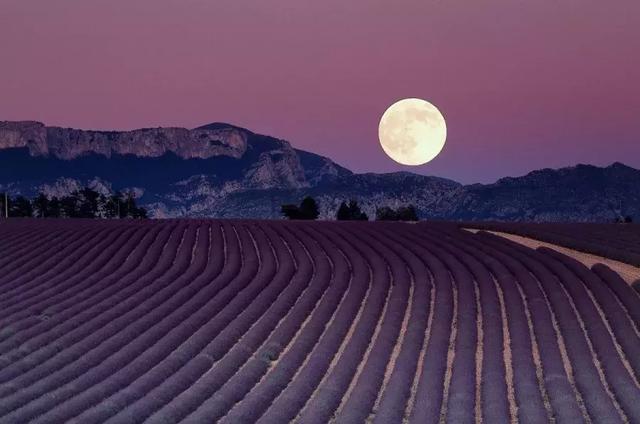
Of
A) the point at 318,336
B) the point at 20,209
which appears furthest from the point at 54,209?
the point at 318,336

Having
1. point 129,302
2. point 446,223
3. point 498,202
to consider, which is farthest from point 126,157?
point 129,302

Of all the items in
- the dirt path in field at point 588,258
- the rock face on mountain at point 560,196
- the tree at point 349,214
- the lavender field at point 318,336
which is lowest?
the lavender field at point 318,336

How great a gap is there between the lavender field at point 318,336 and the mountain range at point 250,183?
78.7 metres

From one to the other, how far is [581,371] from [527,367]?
0.79 meters

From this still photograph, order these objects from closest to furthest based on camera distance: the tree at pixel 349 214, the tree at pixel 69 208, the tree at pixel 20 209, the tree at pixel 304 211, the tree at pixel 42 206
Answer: the tree at pixel 304 211 → the tree at pixel 349 214 → the tree at pixel 20 209 → the tree at pixel 42 206 → the tree at pixel 69 208

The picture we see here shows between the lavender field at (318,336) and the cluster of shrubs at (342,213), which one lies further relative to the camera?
the cluster of shrubs at (342,213)

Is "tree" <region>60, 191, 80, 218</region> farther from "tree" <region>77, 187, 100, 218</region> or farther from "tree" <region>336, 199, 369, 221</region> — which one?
"tree" <region>336, 199, 369, 221</region>

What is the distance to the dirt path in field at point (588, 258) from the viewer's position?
20812mm

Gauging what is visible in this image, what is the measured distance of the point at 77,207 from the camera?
101m

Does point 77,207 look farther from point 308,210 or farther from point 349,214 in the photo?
point 308,210

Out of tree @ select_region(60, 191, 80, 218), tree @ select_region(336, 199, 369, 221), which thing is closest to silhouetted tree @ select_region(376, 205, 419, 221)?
tree @ select_region(336, 199, 369, 221)

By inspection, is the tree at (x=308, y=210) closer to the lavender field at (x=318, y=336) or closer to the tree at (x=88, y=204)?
the tree at (x=88, y=204)

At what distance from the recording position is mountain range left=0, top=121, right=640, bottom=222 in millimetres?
109812

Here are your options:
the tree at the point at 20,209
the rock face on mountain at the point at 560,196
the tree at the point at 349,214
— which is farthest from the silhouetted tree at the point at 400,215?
the tree at the point at 20,209
